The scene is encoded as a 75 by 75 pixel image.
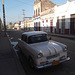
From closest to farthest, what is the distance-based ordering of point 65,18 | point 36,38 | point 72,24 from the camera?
point 36,38 → point 72,24 → point 65,18

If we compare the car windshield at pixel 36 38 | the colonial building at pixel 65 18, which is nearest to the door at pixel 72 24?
the colonial building at pixel 65 18

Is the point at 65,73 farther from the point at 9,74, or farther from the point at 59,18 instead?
the point at 59,18

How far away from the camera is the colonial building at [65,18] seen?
1889 cm

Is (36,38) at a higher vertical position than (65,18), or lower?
lower

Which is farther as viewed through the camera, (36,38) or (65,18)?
(65,18)

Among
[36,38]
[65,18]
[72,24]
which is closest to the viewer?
[36,38]

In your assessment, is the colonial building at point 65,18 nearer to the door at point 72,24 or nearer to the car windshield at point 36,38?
the door at point 72,24

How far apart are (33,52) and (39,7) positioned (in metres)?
34.8

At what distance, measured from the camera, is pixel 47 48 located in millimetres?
4133

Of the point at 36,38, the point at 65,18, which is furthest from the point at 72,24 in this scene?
the point at 36,38

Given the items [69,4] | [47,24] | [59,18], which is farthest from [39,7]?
[69,4]

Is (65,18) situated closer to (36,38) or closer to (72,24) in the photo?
(72,24)

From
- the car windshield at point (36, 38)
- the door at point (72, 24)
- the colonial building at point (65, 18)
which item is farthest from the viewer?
the colonial building at point (65, 18)

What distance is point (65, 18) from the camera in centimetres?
2052
